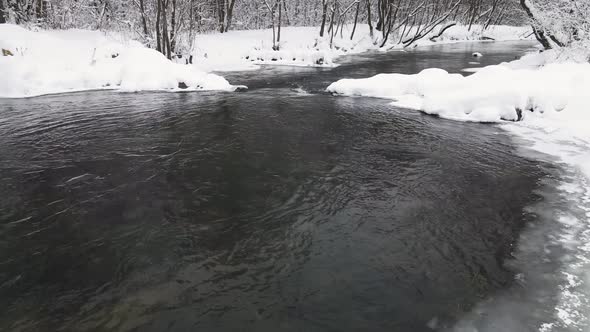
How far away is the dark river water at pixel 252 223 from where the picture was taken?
14.9 feet

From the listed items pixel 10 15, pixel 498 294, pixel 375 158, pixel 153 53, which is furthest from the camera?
pixel 10 15

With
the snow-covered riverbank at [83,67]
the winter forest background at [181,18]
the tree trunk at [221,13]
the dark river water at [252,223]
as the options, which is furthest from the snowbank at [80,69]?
the tree trunk at [221,13]

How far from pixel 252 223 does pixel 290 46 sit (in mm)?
33339

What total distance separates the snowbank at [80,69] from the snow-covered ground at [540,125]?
818 cm

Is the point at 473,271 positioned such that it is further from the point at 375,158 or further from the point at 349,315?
the point at 375,158

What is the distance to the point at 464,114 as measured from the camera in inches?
536

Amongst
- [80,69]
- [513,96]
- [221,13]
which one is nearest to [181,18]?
[80,69]

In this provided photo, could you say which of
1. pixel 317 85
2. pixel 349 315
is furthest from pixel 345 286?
pixel 317 85

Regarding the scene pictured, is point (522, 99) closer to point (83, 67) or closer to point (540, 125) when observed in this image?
point (540, 125)

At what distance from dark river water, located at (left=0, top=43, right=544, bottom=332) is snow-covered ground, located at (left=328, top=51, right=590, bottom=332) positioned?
41 centimetres

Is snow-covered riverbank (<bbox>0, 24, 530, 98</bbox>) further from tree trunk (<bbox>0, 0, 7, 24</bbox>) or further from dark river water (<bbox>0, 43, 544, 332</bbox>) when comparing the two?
dark river water (<bbox>0, 43, 544, 332</bbox>)

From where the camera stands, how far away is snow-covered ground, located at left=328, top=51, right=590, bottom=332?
455cm

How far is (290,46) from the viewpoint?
37.1 metres

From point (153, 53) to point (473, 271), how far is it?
18869 millimetres
